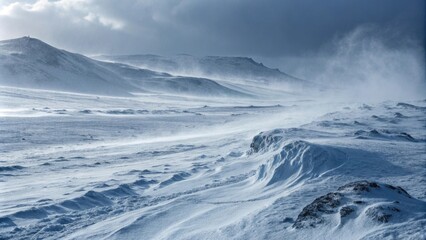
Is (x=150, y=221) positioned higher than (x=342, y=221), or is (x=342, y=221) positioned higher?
(x=342, y=221)

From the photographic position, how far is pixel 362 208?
661 centimetres

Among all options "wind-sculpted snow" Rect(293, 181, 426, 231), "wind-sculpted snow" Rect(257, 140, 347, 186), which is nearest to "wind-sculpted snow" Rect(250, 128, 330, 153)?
"wind-sculpted snow" Rect(257, 140, 347, 186)

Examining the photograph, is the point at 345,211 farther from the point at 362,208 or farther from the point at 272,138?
the point at 272,138

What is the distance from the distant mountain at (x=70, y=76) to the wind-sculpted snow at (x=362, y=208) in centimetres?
8671

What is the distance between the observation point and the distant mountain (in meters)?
93.8

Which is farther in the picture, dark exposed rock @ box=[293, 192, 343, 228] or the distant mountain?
the distant mountain

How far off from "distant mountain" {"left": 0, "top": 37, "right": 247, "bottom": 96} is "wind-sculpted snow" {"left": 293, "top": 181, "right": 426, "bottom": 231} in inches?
3414

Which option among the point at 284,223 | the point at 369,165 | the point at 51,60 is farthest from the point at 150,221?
the point at 51,60

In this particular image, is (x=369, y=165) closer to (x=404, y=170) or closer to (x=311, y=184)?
(x=404, y=170)

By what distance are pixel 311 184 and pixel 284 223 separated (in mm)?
2575

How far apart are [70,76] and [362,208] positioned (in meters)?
102

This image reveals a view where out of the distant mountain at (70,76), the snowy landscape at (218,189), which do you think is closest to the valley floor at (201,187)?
the snowy landscape at (218,189)

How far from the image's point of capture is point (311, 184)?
9.44 metres

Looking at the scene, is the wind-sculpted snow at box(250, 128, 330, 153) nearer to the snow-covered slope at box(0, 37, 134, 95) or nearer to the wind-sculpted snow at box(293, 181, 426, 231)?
the wind-sculpted snow at box(293, 181, 426, 231)
